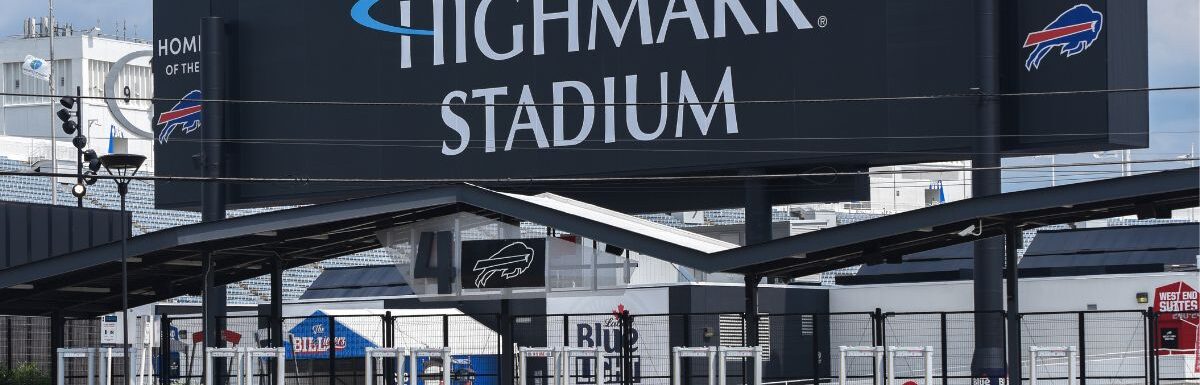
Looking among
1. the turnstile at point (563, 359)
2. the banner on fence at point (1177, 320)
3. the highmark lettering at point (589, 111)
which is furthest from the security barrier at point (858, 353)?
the highmark lettering at point (589, 111)

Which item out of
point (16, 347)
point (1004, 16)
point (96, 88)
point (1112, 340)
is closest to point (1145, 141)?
point (1004, 16)

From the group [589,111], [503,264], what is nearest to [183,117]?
[589,111]

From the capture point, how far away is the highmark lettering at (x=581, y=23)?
3271cm

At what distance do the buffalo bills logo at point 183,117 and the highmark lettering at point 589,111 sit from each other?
282 inches

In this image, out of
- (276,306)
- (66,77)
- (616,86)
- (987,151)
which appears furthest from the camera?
(66,77)

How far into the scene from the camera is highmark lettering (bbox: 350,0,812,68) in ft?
107

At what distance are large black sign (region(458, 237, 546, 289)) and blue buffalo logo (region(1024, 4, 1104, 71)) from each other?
31.9 ft

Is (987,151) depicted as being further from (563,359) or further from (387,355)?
(387,355)

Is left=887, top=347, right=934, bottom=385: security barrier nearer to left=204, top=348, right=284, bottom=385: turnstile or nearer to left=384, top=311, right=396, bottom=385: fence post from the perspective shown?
left=384, top=311, right=396, bottom=385: fence post

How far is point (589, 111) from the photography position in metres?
34.7

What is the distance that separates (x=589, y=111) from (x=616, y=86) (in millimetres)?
759

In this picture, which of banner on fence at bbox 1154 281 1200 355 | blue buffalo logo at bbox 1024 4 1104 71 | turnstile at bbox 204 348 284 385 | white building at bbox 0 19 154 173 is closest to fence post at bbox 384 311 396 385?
turnstile at bbox 204 348 284 385

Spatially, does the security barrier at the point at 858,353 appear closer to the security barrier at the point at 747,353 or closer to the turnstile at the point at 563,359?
the security barrier at the point at 747,353

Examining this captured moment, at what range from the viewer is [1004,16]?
3061cm
